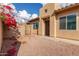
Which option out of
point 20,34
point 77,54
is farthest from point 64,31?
point 77,54

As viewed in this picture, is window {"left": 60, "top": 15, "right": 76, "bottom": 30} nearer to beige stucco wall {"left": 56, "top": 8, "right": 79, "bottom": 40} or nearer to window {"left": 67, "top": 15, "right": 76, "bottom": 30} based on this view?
window {"left": 67, "top": 15, "right": 76, "bottom": 30}

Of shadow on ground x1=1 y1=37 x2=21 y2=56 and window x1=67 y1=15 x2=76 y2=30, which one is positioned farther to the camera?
window x1=67 y1=15 x2=76 y2=30

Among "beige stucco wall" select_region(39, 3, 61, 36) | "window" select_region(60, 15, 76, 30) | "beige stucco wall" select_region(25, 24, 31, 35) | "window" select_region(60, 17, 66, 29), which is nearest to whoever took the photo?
"window" select_region(60, 15, 76, 30)

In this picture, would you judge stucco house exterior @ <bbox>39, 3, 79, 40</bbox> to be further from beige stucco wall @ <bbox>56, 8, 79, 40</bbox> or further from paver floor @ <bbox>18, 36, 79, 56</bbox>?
→ paver floor @ <bbox>18, 36, 79, 56</bbox>

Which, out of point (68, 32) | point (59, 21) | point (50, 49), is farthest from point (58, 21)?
point (50, 49)

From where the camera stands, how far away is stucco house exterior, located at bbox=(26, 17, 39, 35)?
21.9 metres

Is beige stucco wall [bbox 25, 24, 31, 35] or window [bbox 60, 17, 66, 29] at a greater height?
window [bbox 60, 17, 66, 29]

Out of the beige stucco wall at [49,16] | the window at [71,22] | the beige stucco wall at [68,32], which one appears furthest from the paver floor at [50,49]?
the beige stucco wall at [49,16]

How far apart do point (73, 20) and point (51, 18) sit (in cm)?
468

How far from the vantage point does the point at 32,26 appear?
2392 cm

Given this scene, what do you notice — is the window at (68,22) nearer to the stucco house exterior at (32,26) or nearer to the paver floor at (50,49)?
the paver floor at (50,49)

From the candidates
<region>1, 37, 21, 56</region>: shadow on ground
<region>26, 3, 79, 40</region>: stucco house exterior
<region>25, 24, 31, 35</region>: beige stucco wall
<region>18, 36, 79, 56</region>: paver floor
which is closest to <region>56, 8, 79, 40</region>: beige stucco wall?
<region>26, 3, 79, 40</region>: stucco house exterior

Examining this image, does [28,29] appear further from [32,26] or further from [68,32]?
[68,32]

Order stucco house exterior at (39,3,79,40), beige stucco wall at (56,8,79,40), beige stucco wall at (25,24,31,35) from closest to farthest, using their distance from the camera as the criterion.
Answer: beige stucco wall at (56,8,79,40) < stucco house exterior at (39,3,79,40) < beige stucco wall at (25,24,31,35)
